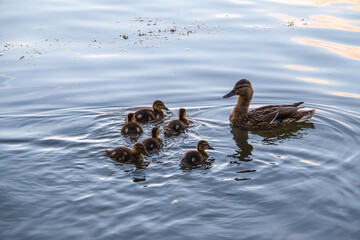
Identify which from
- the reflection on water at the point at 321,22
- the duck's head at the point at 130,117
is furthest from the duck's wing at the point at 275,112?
the reflection on water at the point at 321,22

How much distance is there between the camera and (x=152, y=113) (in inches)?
335

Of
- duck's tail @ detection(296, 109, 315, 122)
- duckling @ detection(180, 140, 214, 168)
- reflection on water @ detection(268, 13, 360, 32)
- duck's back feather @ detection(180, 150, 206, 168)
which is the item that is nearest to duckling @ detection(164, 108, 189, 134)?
duckling @ detection(180, 140, 214, 168)

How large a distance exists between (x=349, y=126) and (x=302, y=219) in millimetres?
3156

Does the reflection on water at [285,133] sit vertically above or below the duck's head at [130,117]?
below

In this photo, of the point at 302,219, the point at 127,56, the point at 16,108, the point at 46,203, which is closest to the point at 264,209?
the point at 302,219

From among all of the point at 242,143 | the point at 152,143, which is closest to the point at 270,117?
the point at 242,143

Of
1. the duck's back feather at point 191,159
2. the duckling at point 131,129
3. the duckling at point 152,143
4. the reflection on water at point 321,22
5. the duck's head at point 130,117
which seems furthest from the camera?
→ the reflection on water at point 321,22

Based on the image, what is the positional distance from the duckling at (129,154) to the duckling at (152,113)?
4.92ft

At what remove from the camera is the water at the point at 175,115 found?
536cm

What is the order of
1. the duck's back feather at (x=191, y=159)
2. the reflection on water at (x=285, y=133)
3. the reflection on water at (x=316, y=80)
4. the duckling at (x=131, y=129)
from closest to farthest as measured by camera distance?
the duck's back feather at (x=191, y=159), the duckling at (x=131, y=129), the reflection on water at (x=285, y=133), the reflection on water at (x=316, y=80)

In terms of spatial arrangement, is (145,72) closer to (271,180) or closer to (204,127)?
(204,127)

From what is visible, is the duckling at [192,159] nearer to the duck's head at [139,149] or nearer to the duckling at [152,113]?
the duck's head at [139,149]

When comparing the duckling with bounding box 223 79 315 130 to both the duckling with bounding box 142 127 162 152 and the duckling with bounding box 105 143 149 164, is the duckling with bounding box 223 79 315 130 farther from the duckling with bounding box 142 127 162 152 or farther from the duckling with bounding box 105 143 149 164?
the duckling with bounding box 105 143 149 164

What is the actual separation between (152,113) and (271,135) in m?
1.97
